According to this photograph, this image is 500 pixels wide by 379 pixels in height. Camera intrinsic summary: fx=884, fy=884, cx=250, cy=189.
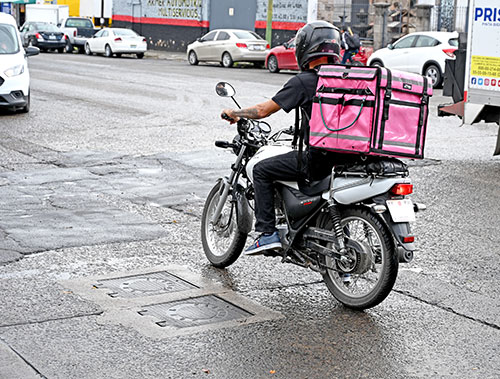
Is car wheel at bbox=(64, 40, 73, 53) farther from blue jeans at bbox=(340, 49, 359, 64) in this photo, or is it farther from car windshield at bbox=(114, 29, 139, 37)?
blue jeans at bbox=(340, 49, 359, 64)

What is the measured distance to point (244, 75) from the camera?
28.0m

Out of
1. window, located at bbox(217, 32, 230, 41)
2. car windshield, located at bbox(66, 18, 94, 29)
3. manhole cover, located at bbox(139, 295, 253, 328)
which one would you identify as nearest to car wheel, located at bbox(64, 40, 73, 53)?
car windshield, located at bbox(66, 18, 94, 29)

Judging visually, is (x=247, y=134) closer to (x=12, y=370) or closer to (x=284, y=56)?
(x=12, y=370)

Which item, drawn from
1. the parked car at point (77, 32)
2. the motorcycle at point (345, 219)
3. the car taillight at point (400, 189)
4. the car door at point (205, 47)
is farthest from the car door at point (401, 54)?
the parked car at point (77, 32)

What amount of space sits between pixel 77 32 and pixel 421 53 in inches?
965

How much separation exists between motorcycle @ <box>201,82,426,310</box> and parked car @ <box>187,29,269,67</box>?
2638 cm

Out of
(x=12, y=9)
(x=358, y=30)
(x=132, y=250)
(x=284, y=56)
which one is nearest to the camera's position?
(x=132, y=250)

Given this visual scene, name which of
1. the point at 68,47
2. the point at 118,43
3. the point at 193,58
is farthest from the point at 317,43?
the point at 68,47

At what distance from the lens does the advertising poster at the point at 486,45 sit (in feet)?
38.5

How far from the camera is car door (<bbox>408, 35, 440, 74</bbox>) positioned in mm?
25172

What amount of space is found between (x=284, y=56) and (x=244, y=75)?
2.17m

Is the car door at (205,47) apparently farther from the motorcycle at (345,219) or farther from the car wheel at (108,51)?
the motorcycle at (345,219)

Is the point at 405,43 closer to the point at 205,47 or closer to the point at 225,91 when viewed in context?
the point at 205,47

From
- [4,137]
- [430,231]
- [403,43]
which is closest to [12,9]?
[403,43]
